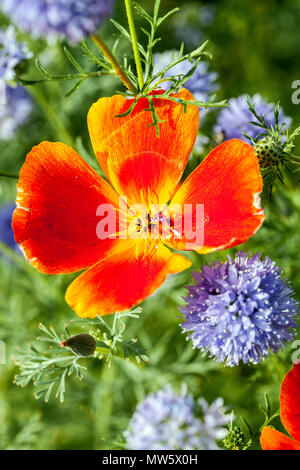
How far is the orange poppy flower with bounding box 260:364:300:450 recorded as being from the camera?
3.03 feet

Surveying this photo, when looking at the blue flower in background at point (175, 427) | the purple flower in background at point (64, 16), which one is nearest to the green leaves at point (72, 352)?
the blue flower in background at point (175, 427)

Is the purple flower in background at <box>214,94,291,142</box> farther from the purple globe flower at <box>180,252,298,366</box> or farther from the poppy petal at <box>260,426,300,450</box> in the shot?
the poppy petal at <box>260,426,300,450</box>

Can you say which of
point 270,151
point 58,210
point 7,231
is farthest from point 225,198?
point 7,231

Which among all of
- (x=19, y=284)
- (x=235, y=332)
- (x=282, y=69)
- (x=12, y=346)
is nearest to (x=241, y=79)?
(x=282, y=69)

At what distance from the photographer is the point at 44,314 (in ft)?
5.97

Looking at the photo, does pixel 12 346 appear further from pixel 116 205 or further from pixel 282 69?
pixel 282 69

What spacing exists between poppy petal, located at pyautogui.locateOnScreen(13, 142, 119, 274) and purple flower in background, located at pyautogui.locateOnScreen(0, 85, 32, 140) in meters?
0.99

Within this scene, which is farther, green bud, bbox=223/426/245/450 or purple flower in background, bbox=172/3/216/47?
purple flower in background, bbox=172/3/216/47

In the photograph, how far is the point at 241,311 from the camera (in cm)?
94

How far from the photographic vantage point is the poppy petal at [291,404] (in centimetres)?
94

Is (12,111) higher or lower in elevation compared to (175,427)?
higher

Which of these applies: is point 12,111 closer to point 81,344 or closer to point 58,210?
point 58,210

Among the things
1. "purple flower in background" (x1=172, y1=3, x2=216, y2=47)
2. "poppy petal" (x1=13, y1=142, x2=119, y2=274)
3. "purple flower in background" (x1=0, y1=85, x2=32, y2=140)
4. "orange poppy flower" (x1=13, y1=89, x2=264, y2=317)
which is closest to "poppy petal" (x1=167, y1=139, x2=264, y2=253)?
"orange poppy flower" (x1=13, y1=89, x2=264, y2=317)

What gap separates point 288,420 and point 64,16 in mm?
856
